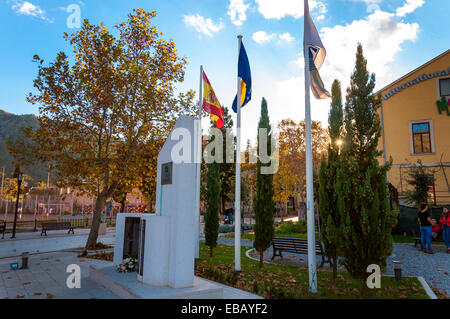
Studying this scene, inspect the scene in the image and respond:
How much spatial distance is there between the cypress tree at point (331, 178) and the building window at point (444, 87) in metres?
17.5

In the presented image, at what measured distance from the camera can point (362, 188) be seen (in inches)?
240

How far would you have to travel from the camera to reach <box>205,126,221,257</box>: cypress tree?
1164 centimetres

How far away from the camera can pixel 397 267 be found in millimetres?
7383

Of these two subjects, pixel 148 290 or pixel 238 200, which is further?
pixel 238 200

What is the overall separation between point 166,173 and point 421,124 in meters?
21.2

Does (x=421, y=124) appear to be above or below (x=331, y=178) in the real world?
above

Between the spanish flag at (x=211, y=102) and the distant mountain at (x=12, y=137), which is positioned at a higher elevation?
the distant mountain at (x=12, y=137)

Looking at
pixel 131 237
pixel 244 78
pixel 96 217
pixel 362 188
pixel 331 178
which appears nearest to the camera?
pixel 362 188

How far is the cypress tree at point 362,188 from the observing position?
238 inches

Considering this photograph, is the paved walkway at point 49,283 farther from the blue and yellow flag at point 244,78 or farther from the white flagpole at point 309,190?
the blue and yellow flag at point 244,78

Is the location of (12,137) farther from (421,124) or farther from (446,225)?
(446,225)

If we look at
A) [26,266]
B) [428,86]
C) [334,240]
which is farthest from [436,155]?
[26,266]

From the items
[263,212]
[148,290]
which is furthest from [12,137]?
[148,290]

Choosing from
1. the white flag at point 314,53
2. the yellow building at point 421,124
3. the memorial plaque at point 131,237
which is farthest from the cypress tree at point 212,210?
the yellow building at point 421,124
